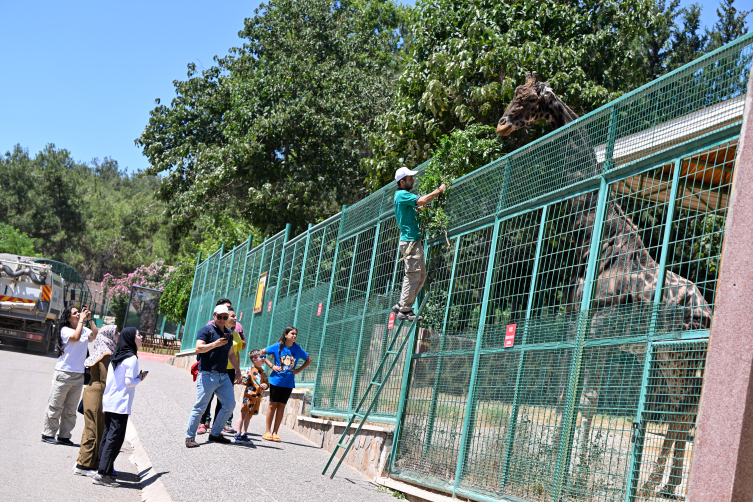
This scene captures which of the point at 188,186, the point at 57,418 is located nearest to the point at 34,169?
the point at 188,186

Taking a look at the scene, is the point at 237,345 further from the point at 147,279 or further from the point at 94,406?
the point at 147,279

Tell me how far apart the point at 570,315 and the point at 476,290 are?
5.79 ft

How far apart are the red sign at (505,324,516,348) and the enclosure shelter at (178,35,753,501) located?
0.05ft

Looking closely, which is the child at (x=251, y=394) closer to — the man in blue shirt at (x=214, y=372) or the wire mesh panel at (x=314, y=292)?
the man in blue shirt at (x=214, y=372)

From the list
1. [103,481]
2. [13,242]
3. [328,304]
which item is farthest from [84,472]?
[13,242]

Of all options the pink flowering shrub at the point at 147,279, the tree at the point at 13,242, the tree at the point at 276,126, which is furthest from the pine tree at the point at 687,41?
the tree at the point at 13,242

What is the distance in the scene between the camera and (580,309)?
18.4 ft

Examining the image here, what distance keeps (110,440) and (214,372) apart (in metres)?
1.92

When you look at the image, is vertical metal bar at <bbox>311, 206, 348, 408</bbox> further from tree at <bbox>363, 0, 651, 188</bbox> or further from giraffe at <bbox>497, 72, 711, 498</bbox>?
giraffe at <bbox>497, 72, 711, 498</bbox>

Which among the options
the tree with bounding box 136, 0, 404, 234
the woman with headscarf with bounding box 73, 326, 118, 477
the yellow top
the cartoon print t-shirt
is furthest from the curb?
the tree with bounding box 136, 0, 404, 234

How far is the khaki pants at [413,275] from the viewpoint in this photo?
27.0 feet

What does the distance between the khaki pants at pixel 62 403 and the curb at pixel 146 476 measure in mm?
872

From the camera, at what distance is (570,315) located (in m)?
5.68

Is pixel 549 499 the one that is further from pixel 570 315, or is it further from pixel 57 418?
pixel 57 418
